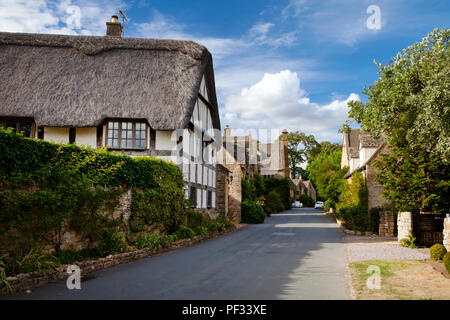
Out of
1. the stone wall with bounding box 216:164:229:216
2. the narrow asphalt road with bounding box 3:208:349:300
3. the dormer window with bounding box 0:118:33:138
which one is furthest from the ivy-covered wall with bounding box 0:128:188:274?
the stone wall with bounding box 216:164:229:216

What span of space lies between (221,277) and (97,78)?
1280 centimetres

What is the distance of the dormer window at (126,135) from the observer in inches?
664

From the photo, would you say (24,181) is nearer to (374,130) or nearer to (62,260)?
(62,260)

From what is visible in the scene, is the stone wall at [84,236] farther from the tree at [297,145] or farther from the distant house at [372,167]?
the tree at [297,145]

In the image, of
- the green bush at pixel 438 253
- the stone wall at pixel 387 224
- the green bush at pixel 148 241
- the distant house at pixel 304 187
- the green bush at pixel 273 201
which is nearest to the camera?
the green bush at pixel 438 253

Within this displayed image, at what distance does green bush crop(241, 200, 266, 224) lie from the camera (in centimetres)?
2959

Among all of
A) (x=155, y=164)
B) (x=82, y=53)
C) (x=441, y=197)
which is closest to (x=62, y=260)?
(x=155, y=164)

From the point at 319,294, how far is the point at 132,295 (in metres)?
3.53

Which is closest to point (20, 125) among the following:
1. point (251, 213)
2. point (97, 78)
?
point (97, 78)

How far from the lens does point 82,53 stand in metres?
19.0

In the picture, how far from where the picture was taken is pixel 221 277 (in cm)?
873

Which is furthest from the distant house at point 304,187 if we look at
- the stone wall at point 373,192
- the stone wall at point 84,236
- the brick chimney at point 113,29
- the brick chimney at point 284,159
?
the stone wall at point 84,236

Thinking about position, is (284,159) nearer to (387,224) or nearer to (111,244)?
(387,224)

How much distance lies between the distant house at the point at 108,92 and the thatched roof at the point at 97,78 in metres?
Result: 0.04
